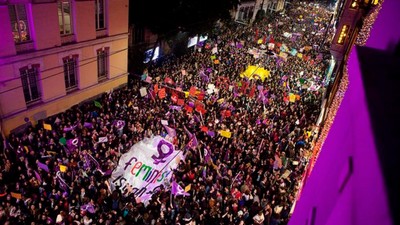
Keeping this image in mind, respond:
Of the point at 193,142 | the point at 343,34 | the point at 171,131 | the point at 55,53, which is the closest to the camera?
the point at 193,142

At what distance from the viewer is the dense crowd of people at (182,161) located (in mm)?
11492

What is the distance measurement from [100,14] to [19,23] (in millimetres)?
5352

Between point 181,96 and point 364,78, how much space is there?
1776 cm

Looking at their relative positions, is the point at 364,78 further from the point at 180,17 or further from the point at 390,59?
the point at 180,17

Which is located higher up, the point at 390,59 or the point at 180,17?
the point at 390,59

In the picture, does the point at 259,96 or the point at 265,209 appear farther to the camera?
the point at 259,96

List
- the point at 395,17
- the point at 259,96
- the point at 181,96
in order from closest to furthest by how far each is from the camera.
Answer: the point at 395,17, the point at 181,96, the point at 259,96


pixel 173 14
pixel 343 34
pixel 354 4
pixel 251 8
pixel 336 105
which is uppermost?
pixel 354 4

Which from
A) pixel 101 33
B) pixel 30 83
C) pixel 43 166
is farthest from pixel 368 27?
pixel 101 33

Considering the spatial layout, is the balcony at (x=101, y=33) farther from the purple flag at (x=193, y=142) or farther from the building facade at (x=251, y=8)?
the building facade at (x=251, y=8)

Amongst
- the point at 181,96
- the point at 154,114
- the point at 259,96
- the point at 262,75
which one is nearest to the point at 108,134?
the point at 154,114

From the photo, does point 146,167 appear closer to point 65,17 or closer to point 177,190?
point 177,190

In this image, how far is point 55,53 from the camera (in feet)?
53.3

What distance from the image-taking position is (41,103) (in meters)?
16.6
